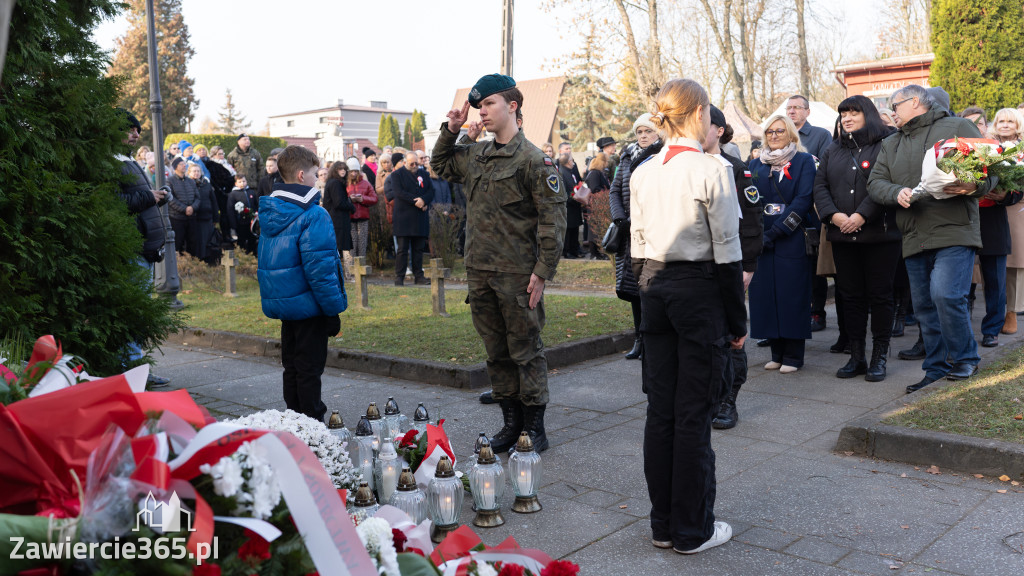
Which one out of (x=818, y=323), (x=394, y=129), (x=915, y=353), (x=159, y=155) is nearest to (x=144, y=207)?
(x=159, y=155)

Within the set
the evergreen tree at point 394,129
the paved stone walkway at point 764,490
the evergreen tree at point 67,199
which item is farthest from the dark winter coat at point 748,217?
the evergreen tree at point 394,129

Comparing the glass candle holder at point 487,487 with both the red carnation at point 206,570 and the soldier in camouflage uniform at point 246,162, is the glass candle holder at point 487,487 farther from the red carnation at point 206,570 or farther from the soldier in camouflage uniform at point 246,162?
the soldier in camouflage uniform at point 246,162

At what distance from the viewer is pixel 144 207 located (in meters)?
7.15

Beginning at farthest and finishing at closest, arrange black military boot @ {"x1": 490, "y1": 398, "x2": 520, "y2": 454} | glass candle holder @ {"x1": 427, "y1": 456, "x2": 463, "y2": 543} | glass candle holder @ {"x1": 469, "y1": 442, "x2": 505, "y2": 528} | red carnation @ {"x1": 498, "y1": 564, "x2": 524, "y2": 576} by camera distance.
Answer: black military boot @ {"x1": 490, "y1": 398, "x2": 520, "y2": 454}, glass candle holder @ {"x1": 469, "y1": 442, "x2": 505, "y2": 528}, glass candle holder @ {"x1": 427, "y1": 456, "x2": 463, "y2": 543}, red carnation @ {"x1": 498, "y1": 564, "x2": 524, "y2": 576}

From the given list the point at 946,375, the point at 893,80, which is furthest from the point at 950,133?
the point at 893,80

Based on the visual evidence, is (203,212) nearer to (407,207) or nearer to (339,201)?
(339,201)

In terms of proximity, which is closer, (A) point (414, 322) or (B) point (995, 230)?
(B) point (995, 230)

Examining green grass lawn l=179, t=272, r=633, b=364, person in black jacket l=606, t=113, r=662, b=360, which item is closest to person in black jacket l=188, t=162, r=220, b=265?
green grass lawn l=179, t=272, r=633, b=364

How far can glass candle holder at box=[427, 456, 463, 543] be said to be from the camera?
3.95 m

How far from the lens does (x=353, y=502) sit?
11.8 feet

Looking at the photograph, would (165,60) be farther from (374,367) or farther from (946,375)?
(946,375)

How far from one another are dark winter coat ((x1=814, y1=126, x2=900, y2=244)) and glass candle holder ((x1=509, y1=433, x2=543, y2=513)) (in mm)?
4089

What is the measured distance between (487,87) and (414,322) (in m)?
5.20

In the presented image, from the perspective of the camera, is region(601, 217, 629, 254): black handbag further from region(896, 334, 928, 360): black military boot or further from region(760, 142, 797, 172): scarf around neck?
region(896, 334, 928, 360): black military boot
